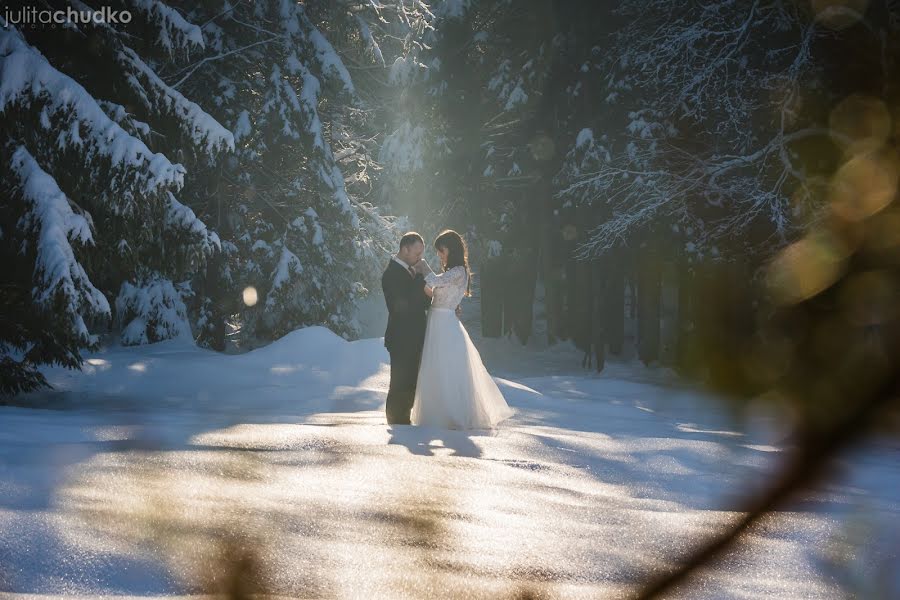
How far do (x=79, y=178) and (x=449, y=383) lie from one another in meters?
4.89

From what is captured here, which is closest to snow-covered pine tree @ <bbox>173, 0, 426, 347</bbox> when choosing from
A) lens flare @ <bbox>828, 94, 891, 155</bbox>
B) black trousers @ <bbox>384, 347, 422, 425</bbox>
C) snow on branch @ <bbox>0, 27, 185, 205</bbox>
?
snow on branch @ <bbox>0, 27, 185, 205</bbox>

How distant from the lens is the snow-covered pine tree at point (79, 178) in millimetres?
9211

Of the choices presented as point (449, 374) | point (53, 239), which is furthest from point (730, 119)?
point (53, 239)

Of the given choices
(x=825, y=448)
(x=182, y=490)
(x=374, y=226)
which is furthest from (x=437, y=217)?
(x=182, y=490)

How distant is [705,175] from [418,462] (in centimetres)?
1224

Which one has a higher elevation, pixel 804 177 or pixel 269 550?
pixel 804 177

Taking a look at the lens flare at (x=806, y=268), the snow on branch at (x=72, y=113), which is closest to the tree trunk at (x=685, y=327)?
the lens flare at (x=806, y=268)

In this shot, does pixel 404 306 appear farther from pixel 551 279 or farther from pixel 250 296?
pixel 551 279

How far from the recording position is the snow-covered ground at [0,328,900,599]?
11.3 feet

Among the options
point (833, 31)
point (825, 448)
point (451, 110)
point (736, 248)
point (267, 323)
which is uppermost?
point (451, 110)

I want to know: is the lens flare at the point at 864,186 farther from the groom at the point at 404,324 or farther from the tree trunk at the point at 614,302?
the tree trunk at the point at 614,302

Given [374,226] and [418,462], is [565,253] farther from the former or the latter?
[418,462]

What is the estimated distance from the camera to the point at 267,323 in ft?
72.1

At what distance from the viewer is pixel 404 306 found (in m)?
10.0
